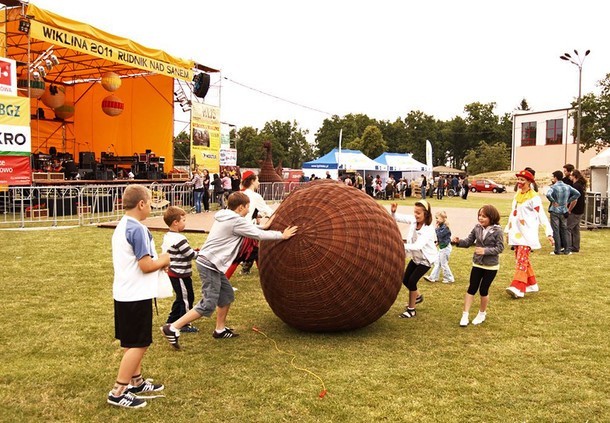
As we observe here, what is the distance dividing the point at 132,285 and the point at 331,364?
6.47ft

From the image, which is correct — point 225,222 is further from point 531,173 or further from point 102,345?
point 531,173

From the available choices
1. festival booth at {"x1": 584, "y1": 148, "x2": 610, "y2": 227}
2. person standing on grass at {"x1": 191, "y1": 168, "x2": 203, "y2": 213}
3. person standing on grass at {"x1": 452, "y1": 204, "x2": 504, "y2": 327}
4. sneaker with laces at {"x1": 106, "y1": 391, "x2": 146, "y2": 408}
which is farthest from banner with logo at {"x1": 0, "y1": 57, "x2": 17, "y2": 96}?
festival booth at {"x1": 584, "y1": 148, "x2": 610, "y2": 227}

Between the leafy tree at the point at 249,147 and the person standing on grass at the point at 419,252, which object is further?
the leafy tree at the point at 249,147

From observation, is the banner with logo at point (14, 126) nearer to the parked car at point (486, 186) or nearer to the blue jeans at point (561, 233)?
the blue jeans at point (561, 233)

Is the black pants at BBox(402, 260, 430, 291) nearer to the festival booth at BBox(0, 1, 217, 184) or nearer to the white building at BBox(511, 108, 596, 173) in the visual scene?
the festival booth at BBox(0, 1, 217, 184)

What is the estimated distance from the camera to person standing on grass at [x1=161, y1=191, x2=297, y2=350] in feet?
17.5

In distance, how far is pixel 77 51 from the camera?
19.8m

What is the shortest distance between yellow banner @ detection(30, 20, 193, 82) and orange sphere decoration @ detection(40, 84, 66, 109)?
18.9 feet

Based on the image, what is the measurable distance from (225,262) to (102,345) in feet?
4.95

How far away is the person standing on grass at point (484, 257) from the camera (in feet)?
20.5

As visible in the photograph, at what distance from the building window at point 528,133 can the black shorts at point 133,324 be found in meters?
74.4

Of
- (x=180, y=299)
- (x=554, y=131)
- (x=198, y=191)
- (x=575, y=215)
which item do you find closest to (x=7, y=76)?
(x=198, y=191)

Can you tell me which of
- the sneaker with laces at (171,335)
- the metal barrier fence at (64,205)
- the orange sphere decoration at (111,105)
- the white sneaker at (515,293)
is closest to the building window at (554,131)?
the orange sphere decoration at (111,105)

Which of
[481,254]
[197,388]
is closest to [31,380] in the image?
[197,388]
